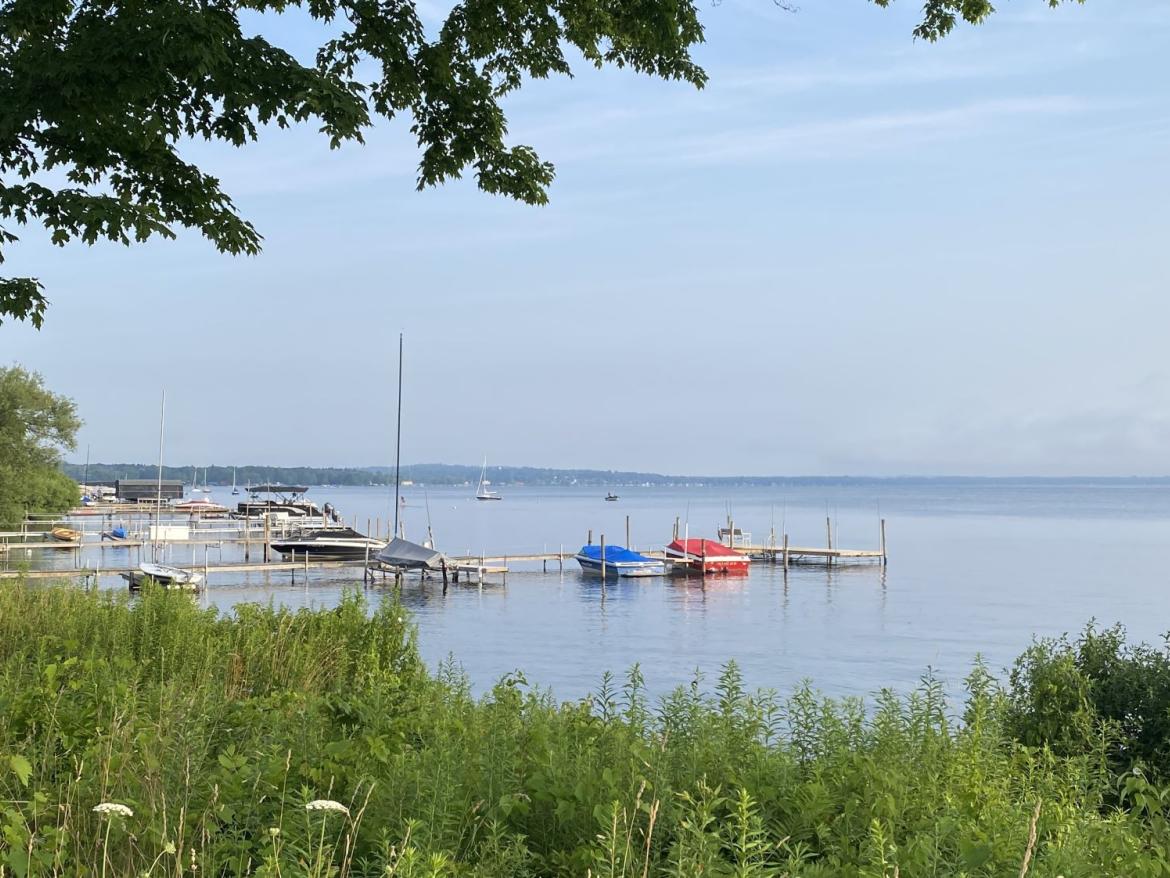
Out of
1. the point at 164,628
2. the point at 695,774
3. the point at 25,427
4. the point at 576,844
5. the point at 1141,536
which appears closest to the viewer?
the point at 576,844

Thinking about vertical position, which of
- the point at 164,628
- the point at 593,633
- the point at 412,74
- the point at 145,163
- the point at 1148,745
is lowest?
the point at 593,633

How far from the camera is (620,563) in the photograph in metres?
54.2

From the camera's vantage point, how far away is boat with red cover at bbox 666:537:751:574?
55875 millimetres

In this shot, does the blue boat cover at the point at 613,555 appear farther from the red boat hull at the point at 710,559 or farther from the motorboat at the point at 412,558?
the motorboat at the point at 412,558

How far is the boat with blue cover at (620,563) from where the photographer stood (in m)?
54.4

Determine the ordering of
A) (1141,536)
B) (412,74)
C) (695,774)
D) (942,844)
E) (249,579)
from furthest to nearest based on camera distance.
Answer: (1141,536) < (249,579) < (412,74) < (695,774) < (942,844)

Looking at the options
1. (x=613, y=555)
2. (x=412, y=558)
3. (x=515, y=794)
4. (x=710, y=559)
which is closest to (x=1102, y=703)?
(x=515, y=794)

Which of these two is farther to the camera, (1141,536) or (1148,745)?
(1141,536)

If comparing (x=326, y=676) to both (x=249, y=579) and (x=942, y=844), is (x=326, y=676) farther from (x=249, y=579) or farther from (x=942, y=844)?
(x=249, y=579)

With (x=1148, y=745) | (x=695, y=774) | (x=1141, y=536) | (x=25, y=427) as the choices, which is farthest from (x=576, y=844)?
(x=1141, y=536)

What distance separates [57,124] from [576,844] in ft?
20.6

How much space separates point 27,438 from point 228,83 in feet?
195

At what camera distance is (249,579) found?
49.2 m

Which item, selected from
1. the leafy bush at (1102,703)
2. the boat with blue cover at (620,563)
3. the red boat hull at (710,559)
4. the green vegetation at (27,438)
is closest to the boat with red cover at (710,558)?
the red boat hull at (710,559)
